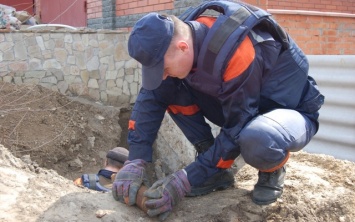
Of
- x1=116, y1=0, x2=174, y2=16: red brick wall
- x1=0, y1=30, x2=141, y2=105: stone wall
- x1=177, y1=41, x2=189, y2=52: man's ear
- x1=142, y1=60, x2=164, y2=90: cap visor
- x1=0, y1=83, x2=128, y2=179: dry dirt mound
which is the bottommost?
x1=0, y1=83, x2=128, y2=179: dry dirt mound

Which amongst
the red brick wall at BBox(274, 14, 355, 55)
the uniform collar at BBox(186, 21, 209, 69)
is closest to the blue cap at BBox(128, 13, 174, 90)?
the uniform collar at BBox(186, 21, 209, 69)

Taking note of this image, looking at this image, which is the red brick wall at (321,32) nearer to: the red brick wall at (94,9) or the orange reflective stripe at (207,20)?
the orange reflective stripe at (207,20)

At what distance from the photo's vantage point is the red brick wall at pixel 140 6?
5866mm

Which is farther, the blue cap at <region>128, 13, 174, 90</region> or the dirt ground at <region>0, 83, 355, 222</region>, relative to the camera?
the dirt ground at <region>0, 83, 355, 222</region>

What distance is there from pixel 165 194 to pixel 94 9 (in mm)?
6039

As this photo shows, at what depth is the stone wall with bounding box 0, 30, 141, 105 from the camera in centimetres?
597

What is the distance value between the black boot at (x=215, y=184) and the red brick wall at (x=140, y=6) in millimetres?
3256

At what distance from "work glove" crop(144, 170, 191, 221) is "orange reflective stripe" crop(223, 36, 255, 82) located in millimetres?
609

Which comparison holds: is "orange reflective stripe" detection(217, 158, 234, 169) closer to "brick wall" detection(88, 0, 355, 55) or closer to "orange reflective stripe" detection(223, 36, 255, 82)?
"orange reflective stripe" detection(223, 36, 255, 82)

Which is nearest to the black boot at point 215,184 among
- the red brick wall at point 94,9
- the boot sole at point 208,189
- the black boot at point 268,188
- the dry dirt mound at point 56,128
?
the boot sole at point 208,189

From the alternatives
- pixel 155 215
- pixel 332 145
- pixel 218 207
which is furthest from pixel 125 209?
pixel 332 145

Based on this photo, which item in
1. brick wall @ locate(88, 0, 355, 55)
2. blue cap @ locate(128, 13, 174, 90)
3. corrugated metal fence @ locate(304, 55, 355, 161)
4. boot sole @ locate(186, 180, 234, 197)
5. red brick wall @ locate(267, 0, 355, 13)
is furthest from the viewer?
red brick wall @ locate(267, 0, 355, 13)

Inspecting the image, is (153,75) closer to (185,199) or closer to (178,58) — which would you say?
(178,58)

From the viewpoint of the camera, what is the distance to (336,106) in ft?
13.7
